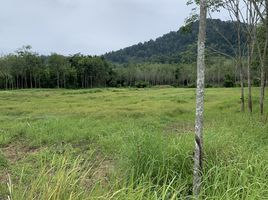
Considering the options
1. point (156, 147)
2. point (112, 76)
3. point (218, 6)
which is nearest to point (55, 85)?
point (112, 76)

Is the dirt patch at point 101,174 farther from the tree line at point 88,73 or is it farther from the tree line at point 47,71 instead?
the tree line at point 47,71

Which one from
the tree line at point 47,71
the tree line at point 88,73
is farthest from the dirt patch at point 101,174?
the tree line at point 47,71

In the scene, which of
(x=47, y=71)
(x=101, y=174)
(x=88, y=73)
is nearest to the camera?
(x=101, y=174)

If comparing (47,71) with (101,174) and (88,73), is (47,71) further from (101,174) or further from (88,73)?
(101,174)

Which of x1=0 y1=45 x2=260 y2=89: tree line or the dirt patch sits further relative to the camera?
x1=0 y1=45 x2=260 y2=89: tree line

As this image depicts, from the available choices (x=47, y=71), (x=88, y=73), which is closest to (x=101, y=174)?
(x=47, y=71)

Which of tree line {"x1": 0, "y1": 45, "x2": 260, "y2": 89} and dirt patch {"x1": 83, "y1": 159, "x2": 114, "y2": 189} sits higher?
tree line {"x1": 0, "y1": 45, "x2": 260, "y2": 89}

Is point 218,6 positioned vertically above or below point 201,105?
above

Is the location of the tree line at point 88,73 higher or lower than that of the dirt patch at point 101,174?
higher

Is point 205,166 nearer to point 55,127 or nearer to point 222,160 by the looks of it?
point 222,160

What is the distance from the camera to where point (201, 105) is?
480cm

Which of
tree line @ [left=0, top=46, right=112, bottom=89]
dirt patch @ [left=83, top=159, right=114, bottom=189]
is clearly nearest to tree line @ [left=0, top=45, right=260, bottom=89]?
tree line @ [left=0, top=46, right=112, bottom=89]

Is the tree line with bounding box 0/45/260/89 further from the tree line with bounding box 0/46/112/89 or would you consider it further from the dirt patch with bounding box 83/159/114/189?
the dirt patch with bounding box 83/159/114/189

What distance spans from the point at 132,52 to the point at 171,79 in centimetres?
5198
